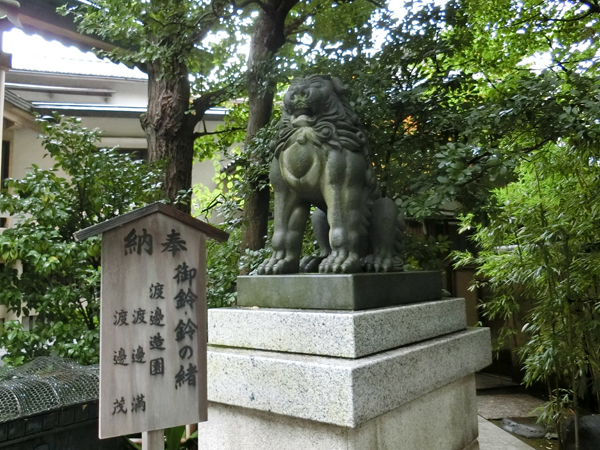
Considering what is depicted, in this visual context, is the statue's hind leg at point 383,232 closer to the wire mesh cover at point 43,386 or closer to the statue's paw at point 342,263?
the statue's paw at point 342,263

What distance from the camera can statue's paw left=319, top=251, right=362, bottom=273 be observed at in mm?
2670

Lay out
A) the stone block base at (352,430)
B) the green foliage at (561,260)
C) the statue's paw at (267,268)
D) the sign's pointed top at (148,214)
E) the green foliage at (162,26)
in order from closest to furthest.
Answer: the sign's pointed top at (148,214), the stone block base at (352,430), the statue's paw at (267,268), the green foliage at (561,260), the green foliage at (162,26)

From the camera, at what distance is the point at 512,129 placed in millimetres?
4141

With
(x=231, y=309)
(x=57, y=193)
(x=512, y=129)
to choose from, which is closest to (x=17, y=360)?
(x=57, y=193)

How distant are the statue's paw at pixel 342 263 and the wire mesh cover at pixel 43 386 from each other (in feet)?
7.36

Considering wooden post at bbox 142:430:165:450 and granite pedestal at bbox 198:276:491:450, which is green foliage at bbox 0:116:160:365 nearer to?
granite pedestal at bbox 198:276:491:450

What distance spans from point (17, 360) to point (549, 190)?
19.4 feet

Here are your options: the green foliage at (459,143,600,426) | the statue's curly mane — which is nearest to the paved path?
the green foliage at (459,143,600,426)

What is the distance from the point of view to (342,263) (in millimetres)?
2695

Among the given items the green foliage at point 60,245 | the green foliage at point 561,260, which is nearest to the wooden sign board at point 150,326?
the green foliage at point 60,245

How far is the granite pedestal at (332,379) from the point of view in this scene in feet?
7.30

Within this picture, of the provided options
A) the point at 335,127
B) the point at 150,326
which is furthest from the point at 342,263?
the point at 150,326

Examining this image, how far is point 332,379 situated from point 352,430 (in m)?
0.28

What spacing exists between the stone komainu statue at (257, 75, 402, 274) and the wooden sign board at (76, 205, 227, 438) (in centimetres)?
84
